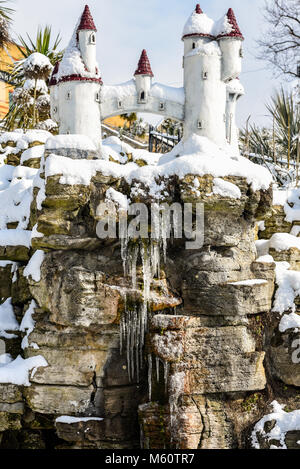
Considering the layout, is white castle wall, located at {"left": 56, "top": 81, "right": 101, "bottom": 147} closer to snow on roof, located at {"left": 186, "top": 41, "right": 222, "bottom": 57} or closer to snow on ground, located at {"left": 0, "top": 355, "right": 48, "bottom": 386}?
snow on roof, located at {"left": 186, "top": 41, "right": 222, "bottom": 57}

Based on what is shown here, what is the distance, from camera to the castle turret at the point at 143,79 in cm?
1209

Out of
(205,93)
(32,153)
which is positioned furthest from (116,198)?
(32,153)

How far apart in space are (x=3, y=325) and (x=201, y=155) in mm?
4591

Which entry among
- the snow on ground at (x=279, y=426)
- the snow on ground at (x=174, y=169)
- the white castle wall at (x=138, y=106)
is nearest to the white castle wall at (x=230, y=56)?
the white castle wall at (x=138, y=106)

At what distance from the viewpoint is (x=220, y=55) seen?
12.1 m

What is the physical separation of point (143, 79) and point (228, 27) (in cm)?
186

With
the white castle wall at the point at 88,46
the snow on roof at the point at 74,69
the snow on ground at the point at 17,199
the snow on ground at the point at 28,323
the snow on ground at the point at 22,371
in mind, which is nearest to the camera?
the snow on ground at the point at 22,371

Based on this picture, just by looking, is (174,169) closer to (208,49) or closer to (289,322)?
(208,49)

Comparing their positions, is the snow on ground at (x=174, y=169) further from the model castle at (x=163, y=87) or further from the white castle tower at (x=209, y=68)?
the model castle at (x=163, y=87)

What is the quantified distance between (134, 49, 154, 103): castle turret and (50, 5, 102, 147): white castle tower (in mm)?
738

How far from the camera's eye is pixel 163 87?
12.2m

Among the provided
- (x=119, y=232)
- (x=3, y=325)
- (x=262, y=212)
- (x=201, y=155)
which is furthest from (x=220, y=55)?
(x=3, y=325)

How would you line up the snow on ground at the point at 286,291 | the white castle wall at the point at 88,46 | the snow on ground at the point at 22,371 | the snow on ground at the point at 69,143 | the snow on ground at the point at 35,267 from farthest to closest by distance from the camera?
the white castle wall at the point at 88,46, the snow on ground at the point at 69,143, the snow on ground at the point at 286,291, the snow on ground at the point at 35,267, the snow on ground at the point at 22,371

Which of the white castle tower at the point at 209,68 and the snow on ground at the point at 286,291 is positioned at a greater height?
the white castle tower at the point at 209,68
